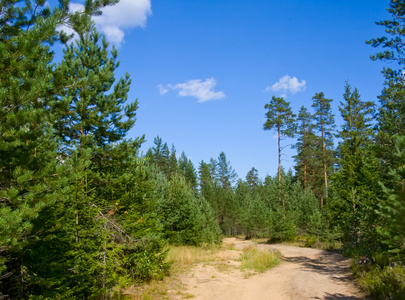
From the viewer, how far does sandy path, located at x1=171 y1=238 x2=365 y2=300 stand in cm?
957

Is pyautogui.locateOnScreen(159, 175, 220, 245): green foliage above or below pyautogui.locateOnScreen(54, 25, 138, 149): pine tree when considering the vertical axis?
below

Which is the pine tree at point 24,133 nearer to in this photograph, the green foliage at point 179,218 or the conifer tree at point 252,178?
the green foliage at point 179,218

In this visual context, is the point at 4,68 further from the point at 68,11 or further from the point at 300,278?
the point at 300,278

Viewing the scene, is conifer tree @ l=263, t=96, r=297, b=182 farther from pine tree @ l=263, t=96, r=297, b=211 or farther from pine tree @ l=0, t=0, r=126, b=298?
pine tree @ l=0, t=0, r=126, b=298

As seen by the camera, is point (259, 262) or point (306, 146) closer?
point (259, 262)

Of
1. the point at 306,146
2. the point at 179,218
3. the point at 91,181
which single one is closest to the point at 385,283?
the point at 91,181

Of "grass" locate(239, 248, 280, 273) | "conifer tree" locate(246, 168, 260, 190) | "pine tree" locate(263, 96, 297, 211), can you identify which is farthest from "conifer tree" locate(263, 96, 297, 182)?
"conifer tree" locate(246, 168, 260, 190)

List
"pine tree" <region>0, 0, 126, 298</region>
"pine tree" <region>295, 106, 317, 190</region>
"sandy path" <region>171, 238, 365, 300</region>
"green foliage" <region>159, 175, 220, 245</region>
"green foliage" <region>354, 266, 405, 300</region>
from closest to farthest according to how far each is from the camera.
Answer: "pine tree" <region>0, 0, 126, 298</region> → "green foliage" <region>354, 266, 405, 300</region> → "sandy path" <region>171, 238, 365, 300</region> → "green foliage" <region>159, 175, 220, 245</region> → "pine tree" <region>295, 106, 317, 190</region>

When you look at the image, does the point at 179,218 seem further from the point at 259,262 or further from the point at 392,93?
the point at 392,93

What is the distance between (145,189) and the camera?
1166cm

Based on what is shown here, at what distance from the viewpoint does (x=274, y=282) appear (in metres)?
11.5

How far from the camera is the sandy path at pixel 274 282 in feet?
31.4

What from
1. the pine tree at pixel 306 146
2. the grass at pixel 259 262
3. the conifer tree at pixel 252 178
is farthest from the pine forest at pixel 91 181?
the conifer tree at pixel 252 178

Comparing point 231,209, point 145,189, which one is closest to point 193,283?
point 145,189
